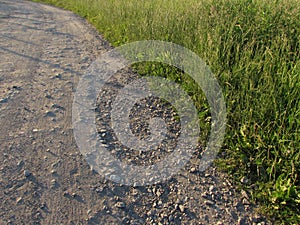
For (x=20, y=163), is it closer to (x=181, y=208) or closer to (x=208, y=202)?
(x=181, y=208)

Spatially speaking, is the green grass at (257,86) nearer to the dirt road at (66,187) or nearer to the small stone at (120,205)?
the dirt road at (66,187)

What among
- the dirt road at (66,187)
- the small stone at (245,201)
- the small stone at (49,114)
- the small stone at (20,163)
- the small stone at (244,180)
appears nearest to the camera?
the dirt road at (66,187)

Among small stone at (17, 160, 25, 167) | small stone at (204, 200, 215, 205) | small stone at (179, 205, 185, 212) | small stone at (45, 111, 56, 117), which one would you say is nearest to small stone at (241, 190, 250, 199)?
small stone at (204, 200, 215, 205)

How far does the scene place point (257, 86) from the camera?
2.91m

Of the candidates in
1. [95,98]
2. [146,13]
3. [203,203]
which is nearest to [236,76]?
[203,203]

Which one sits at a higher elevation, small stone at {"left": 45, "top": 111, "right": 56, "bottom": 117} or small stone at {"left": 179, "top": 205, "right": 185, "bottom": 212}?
small stone at {"left": 179, "top": 205, "right": 185, "bottom": 212}

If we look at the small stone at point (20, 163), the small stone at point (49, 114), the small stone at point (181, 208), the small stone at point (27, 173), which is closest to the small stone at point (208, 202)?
the small stone at point (181, 208)

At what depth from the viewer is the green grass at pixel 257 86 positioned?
2.24 metres

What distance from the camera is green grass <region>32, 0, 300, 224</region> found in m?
2.24

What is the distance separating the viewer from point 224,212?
7.07 feet

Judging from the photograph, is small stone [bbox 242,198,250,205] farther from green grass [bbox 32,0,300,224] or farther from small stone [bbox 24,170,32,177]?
small stone [bbox 24,170,32,177]

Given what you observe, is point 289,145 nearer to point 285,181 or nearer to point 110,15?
point 285,181

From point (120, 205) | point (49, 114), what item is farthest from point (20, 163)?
point (120, 205)

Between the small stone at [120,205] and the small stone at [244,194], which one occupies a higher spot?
the small stone at [244,194]
